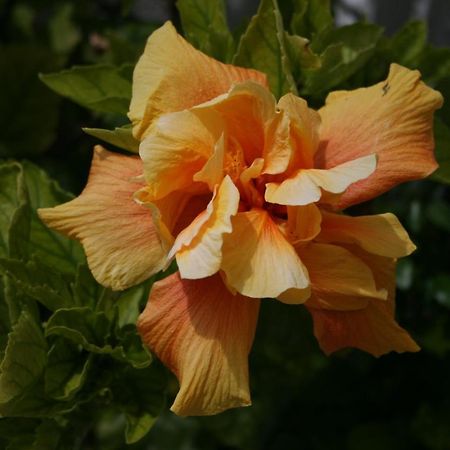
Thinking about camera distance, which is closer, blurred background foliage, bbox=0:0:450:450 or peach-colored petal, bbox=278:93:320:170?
peach-colored petal, bbox=278:93:320:170

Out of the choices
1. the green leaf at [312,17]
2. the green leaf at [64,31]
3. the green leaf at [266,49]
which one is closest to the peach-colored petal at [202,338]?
the green leaf at [266,49]

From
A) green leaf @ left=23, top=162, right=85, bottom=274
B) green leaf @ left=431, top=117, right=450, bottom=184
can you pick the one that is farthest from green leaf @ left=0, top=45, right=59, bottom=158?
green leaf @ left=431, top=117, right=450, bottom=184

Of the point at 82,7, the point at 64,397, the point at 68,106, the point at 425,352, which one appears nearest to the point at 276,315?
the point at 425,352

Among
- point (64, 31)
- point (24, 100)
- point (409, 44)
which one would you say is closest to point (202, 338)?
point (409, 44)

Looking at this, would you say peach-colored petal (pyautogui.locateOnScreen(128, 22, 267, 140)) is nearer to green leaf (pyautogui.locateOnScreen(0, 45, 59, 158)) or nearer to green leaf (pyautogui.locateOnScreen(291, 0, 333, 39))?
green leaf (pyautogui.locateOnScreen(291, 0, 333, 39))

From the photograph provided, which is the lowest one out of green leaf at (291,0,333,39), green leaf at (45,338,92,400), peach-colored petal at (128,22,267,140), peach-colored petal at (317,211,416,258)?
green leaf at (45,338,92,400)

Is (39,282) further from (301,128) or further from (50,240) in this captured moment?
(301,128)
